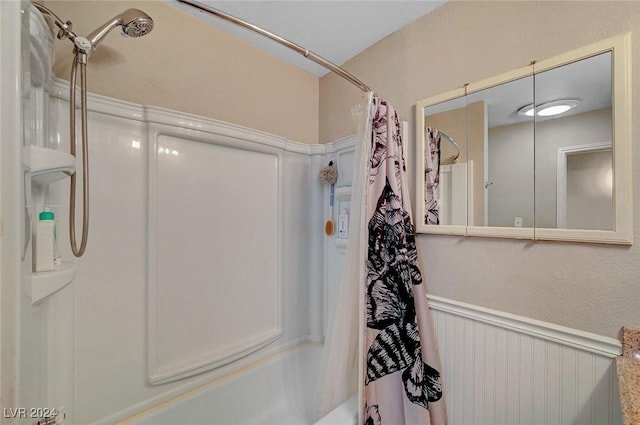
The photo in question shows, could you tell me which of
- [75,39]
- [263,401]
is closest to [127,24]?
[75,39]

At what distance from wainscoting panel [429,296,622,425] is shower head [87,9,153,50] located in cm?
→ 169

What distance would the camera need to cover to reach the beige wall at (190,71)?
1.07 metres

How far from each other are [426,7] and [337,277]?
1.59 m

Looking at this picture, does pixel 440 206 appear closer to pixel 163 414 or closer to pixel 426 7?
pixel 426 7

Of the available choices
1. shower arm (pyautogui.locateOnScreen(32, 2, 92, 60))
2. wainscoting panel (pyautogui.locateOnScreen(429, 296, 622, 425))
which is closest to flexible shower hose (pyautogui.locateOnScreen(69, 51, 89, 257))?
shower arm (pyautogui.locateOnScreen(32, 2, 92, 60))

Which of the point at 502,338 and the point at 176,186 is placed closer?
the point at 502,338

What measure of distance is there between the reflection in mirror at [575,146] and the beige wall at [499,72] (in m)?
0.06

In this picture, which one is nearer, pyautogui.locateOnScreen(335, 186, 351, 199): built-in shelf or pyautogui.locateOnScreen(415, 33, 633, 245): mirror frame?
pyautogui.locateOnScreen(415, 33, 633, 245): mirror frame

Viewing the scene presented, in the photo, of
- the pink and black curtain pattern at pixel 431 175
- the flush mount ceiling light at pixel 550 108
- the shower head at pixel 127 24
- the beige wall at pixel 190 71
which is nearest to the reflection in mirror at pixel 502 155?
the flush mount ceiling light at pixel 550 108

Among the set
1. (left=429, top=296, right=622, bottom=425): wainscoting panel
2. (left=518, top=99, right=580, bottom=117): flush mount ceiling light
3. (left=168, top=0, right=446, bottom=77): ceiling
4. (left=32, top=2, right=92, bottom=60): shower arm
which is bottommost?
(left=429, top=296, right=622, bottom=425): wainscoting panel

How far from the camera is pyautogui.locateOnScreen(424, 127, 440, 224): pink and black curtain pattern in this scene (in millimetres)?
1185

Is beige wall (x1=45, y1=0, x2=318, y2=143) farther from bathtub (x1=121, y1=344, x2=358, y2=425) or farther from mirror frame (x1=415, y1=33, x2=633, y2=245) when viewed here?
bathtub (x1=121, y1=344, x2=358, y2=425)

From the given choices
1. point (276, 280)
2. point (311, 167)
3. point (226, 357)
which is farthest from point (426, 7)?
point (226, 357)

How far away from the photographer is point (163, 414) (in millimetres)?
1147
